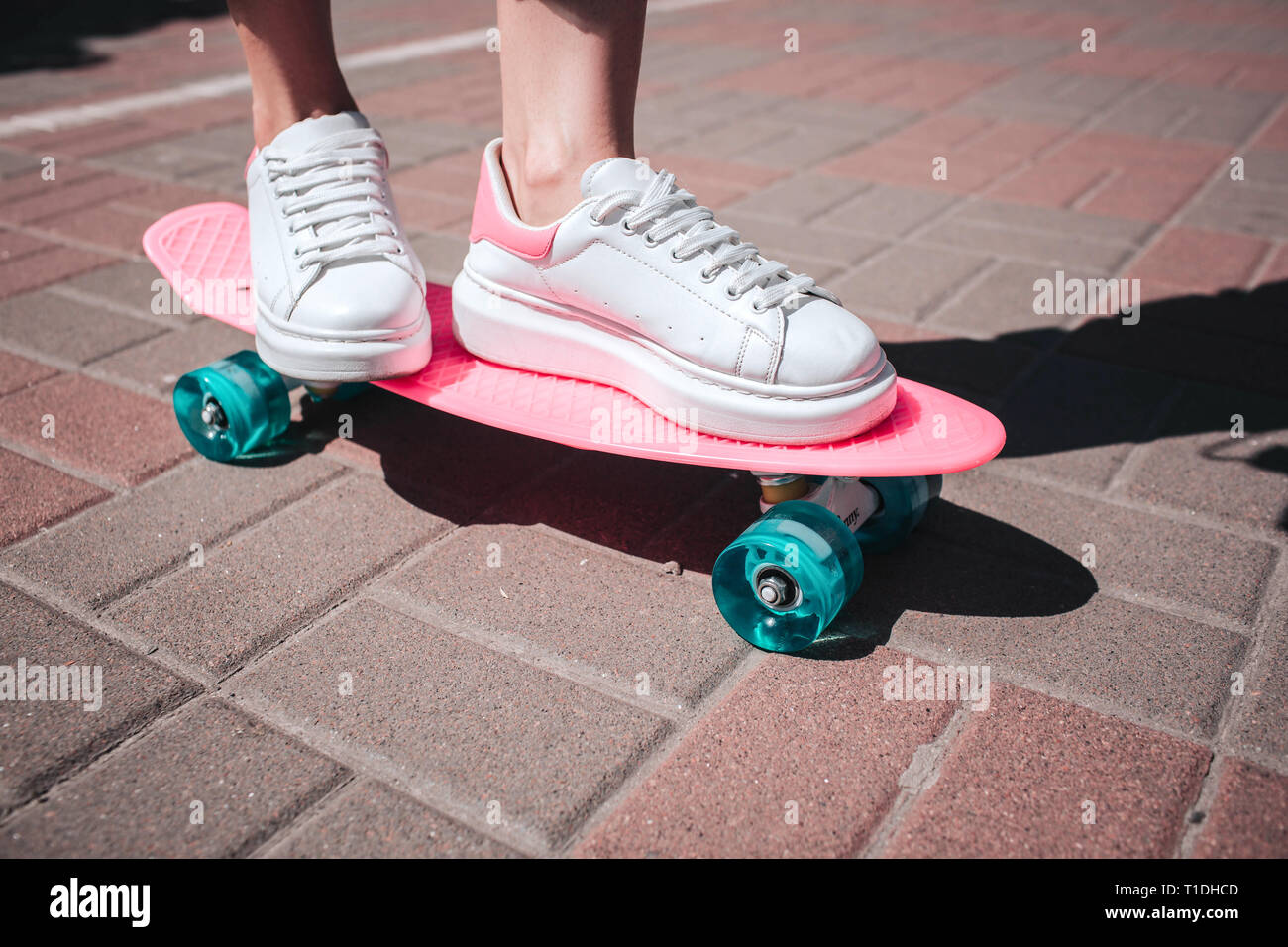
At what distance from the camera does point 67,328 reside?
2502 millimetres

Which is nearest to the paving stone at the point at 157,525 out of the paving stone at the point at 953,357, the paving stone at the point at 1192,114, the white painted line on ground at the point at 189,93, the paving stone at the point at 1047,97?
the paving stone at the point at 953,357

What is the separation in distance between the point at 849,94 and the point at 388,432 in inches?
143

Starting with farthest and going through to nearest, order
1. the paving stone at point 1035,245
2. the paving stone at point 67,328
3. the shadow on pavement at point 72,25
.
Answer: the shadow on pavement at point 72,25 < the paving stone at point 1035,245 < the paving stone at point 67,328

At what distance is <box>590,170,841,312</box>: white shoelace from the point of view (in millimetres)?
1525

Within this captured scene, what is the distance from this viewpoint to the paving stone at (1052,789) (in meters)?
1.17

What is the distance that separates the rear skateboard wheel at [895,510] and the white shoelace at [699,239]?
31 cm

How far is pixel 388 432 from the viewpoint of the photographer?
205 centimetres

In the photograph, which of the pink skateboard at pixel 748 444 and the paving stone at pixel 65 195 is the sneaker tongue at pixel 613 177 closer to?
the pink skateboard at pixel 748 444

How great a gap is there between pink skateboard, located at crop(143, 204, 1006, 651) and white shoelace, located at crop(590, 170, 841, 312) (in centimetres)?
24

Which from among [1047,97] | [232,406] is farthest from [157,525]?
[1047,97]

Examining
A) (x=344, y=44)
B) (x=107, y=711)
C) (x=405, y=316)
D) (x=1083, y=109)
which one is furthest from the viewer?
(x=344, y=44)

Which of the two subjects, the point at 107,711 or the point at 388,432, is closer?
the point at 107,711

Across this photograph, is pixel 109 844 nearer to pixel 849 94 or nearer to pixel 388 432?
pixel 388 432
